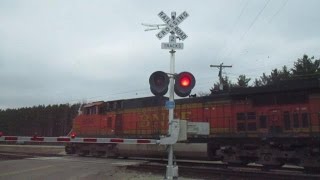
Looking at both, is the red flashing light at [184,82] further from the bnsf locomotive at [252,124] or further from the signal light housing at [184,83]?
the bnsf locomotive at [252,124]

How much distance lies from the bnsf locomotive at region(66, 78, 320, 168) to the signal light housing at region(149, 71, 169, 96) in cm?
418

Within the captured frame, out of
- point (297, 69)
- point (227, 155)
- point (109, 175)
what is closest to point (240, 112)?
point (227, 155)

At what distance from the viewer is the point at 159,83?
1010cm

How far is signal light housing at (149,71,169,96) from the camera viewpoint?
396 inches

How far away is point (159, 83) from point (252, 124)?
30.3 feet

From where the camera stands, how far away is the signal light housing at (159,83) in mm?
10055

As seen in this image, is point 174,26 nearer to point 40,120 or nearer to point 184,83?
point 184,83

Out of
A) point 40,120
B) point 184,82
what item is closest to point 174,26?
point 184,82

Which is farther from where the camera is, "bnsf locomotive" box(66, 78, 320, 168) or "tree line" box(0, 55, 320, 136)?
"tree line" box(0, 55, 320, 136)

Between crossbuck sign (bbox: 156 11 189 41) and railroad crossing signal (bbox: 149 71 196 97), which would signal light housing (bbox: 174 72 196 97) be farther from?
crossbuck sign (bbox: 156 11 189 41)

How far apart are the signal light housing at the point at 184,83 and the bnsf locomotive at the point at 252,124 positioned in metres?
3.95

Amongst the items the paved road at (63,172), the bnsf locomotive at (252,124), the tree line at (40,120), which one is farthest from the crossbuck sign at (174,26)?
the tree line at (40,120)

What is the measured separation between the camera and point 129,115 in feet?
79.8

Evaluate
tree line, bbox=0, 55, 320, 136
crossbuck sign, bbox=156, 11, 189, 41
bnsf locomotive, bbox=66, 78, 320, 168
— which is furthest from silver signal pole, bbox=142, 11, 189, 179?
tree line, bbox=0, 55, 320, 136
